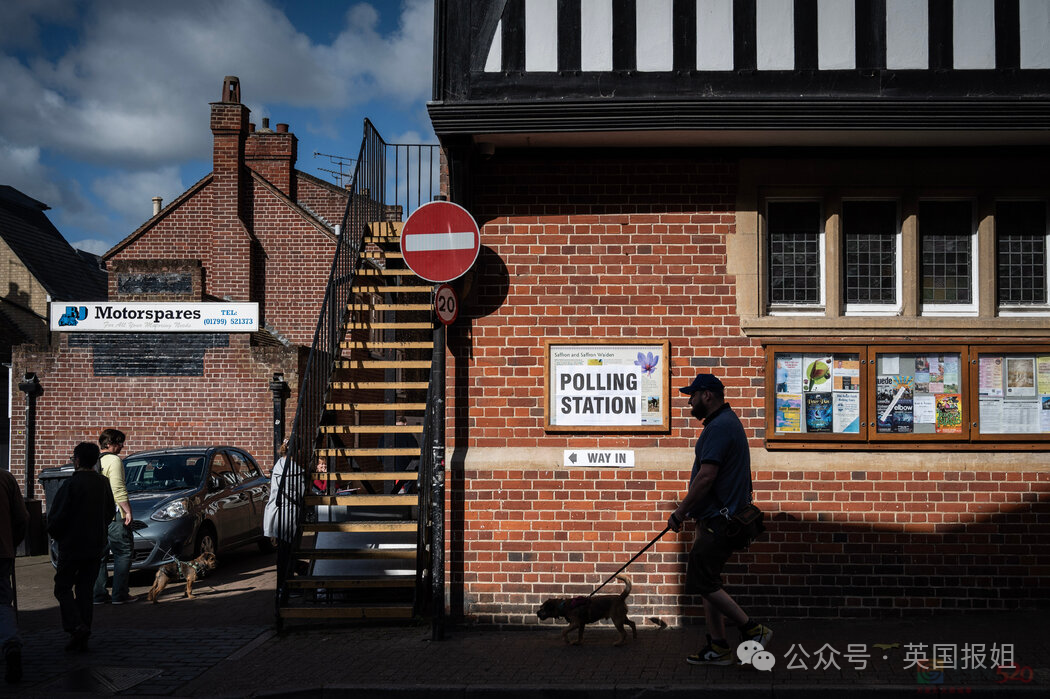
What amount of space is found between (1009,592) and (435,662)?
4619mm

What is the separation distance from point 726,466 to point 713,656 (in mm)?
1259

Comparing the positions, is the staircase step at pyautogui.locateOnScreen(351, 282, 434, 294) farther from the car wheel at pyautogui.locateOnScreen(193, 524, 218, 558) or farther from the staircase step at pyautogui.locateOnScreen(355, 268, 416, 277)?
the car wheel at pyautogui.locateOnScreen(193, 524, 218, 558)

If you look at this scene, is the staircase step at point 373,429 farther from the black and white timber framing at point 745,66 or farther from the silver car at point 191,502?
the silver car at point 191,502

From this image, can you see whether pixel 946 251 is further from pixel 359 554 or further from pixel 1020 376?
pixel 359 554

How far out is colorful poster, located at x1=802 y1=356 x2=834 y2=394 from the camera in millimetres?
7965

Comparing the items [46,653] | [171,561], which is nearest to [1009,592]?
[46,653]

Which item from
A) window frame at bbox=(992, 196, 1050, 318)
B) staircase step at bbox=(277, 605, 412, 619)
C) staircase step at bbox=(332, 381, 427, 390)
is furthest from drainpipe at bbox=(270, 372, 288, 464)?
window frame at bbox=(992, 196, 1050, 318)

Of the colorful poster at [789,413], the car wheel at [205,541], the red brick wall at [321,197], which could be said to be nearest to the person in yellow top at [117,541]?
the car wheel at [205,541]

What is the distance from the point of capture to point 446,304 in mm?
7750

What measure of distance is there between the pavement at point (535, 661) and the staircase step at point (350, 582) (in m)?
0.35

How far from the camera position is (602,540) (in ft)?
26.0

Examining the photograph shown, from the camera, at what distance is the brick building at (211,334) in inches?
715

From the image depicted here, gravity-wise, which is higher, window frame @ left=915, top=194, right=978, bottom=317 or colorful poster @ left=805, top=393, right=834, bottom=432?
window frame @ left=915, top=194, right=978, bottom=317

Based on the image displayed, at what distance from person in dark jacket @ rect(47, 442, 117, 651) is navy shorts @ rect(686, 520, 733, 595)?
478 centimetres
